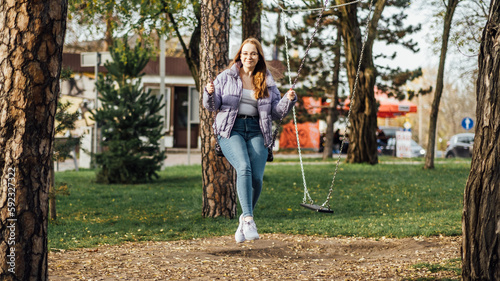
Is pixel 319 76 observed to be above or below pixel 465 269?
above

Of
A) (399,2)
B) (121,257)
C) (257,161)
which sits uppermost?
(399,2)

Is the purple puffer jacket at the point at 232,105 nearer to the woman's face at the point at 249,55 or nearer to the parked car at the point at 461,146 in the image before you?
the woman's face at the point at 249,55

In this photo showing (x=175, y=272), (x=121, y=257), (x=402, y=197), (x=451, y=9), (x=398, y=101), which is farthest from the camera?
(x=398, y=101)

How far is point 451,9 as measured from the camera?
16.4m

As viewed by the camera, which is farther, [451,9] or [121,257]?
[451,9]

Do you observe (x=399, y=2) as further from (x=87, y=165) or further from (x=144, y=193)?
(x=144, y=193)

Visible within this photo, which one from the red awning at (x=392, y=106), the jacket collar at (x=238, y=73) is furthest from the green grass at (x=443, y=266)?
the red awning at (x=392, y=106)

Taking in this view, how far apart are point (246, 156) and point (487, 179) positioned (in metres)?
2.22

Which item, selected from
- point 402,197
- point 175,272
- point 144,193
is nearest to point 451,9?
point 402,197

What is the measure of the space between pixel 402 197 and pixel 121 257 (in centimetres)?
691

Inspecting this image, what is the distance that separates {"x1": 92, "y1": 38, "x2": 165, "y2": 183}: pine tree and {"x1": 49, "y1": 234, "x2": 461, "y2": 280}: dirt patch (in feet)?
22.6

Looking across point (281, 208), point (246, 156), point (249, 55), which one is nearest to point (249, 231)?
point (246, 156)

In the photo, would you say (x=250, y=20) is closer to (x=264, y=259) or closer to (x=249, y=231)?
(x=264, y=259)

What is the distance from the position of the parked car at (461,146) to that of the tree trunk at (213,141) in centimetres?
2342
